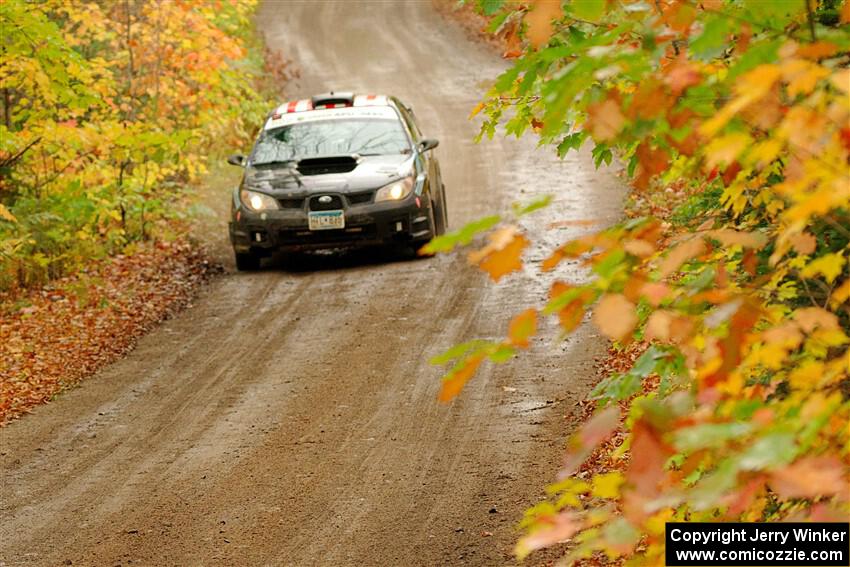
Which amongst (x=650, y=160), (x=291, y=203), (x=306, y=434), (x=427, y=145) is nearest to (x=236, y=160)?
(x=291, y=203)

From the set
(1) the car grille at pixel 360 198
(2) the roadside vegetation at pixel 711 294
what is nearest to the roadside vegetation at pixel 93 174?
(1) the car grille at pixel 360 198

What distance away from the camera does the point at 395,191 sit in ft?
44.0

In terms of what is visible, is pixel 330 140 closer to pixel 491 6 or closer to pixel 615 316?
pixel 491 6

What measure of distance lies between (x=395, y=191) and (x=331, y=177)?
0.81 m

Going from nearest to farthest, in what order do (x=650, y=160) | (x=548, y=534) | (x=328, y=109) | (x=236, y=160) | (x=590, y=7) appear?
1. (x=548, y=534)
2. (x=590, y=7)
3. (x=650, y=160)
4. (x=236, y=160)
5. (x=328, y=109)

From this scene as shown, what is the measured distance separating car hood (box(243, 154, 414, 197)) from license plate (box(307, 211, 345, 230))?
270 millimetres

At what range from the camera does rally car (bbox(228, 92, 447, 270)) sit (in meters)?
13.3

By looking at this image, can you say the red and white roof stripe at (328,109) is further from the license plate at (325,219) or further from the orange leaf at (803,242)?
the orange leaf at (803,242)

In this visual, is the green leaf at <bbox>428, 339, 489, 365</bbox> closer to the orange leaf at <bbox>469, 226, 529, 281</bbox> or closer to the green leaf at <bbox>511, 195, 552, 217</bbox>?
the orange leaf at <bbox>469, 226, 529, 281</bbox>

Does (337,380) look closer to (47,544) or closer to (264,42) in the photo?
(47,544)

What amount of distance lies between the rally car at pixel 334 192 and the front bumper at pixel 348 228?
0.01 m

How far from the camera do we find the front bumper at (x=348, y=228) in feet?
43.6

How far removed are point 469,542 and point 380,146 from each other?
8763mm

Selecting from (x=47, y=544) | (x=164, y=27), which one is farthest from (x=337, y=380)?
(x=164, y=27)
